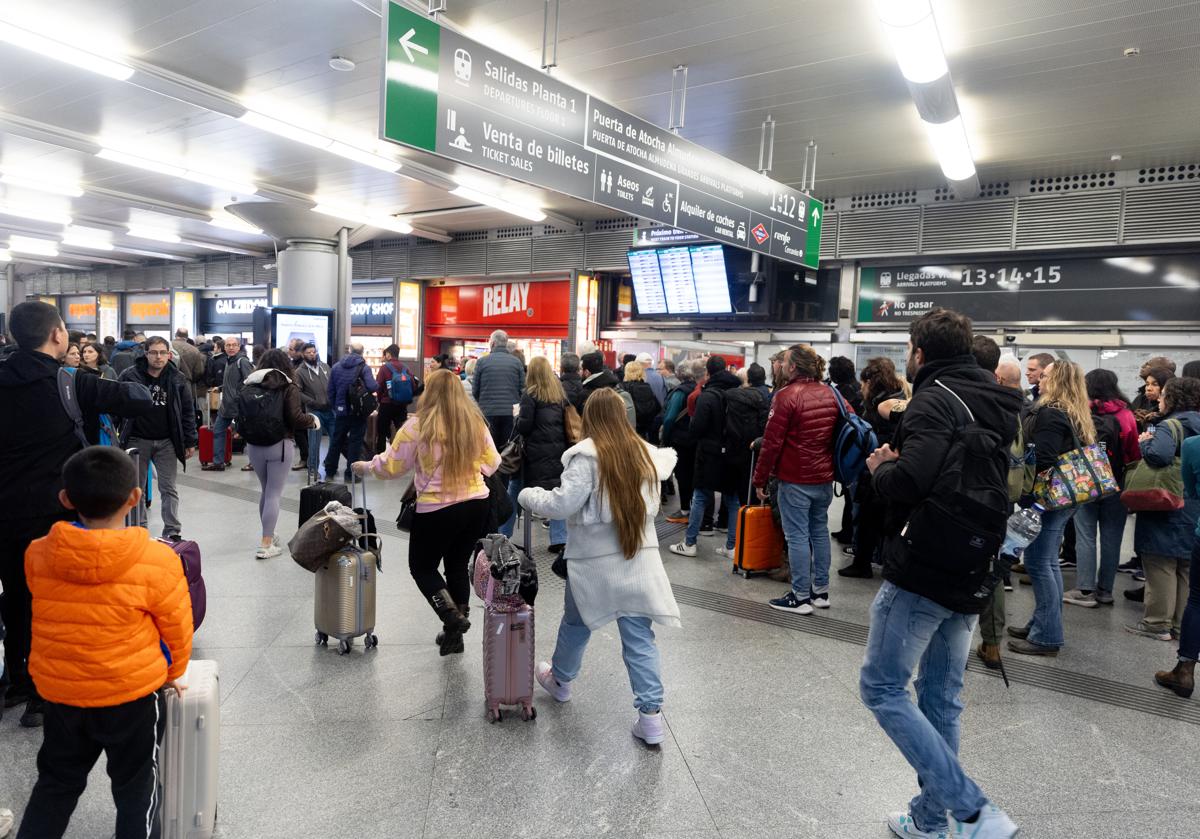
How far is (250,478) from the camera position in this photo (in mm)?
8656

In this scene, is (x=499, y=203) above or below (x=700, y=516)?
above

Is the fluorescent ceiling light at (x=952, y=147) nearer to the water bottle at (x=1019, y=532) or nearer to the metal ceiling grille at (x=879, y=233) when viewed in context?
the metal ceiling grille at (x=879, y=233)

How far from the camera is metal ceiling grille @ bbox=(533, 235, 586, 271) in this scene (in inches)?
486

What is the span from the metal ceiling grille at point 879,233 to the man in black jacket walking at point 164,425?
811 centimetres

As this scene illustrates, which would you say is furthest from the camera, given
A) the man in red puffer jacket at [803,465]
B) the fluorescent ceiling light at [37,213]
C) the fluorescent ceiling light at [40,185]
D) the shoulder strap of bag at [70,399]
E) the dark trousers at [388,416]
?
the fluorescent ceiling light at [37,213]

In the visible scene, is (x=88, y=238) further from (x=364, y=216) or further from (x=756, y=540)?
(x=756, y=540)

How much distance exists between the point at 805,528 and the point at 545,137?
2.95 metres

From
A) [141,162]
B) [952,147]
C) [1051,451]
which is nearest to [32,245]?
[141,162]

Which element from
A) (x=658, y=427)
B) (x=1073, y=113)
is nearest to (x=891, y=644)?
(x=658, y=427)

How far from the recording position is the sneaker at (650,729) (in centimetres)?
300

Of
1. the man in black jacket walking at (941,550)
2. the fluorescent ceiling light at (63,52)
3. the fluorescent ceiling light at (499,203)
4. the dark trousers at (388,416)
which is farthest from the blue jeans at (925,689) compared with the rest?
the fluorescent ceiling light at (499,203)

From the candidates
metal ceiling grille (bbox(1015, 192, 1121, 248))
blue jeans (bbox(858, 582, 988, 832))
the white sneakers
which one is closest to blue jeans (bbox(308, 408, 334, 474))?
blue jeans (bbox(858, 582, 988, 832))

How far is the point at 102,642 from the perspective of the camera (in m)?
1.90

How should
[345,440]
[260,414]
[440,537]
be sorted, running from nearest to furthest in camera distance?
1. [440,537]
2. [260,414]
3. [345,440]
